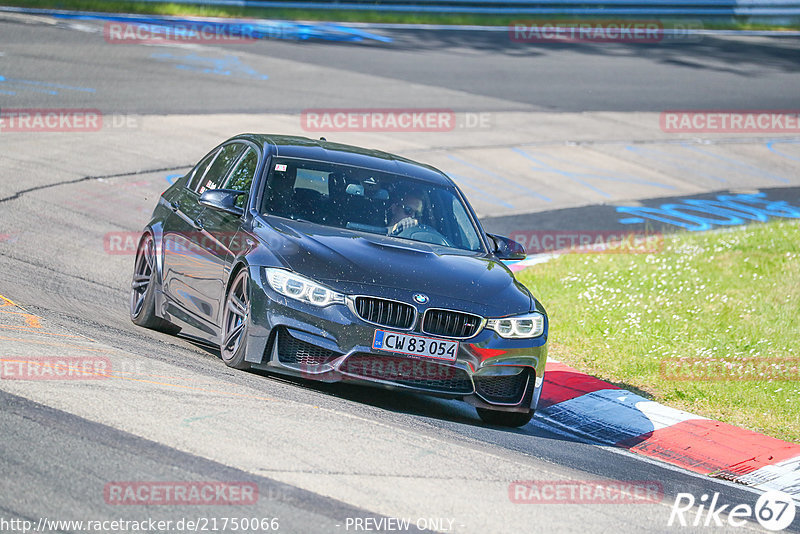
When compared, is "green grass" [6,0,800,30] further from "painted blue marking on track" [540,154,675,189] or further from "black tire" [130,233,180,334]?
"black tire" [130,233,180,334]

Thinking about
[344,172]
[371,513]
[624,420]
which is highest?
[344,172]

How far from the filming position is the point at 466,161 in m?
18.4

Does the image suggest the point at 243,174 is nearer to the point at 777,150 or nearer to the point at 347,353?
the point at 347,353

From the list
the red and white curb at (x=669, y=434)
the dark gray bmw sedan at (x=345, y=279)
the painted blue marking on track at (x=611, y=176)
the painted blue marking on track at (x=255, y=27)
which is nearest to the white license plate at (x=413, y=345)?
the dark gray bmw sedan at (x=345, y=279)

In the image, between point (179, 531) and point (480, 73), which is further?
point (480, 73)

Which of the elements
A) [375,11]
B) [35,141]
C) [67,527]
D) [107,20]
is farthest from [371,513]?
[375,11]

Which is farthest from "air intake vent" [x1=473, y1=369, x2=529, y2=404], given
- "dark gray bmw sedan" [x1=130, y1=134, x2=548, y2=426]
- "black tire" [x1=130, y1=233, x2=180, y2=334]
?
"black tire" [x1=130, y1=233, x2=180, y2=334]

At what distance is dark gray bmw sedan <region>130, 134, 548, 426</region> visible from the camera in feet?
22.2

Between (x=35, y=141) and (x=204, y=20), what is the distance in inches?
527

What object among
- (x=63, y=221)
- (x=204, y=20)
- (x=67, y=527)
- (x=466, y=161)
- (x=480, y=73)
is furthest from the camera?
(x=204, y=20)

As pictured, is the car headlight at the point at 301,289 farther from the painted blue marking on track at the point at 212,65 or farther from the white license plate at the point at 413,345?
the painted blue marking on track at the point at 212,65

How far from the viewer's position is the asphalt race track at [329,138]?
4988mm

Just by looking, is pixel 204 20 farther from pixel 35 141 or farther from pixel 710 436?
pixel 710 436

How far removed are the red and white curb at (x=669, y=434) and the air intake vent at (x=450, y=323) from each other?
4.75ft
